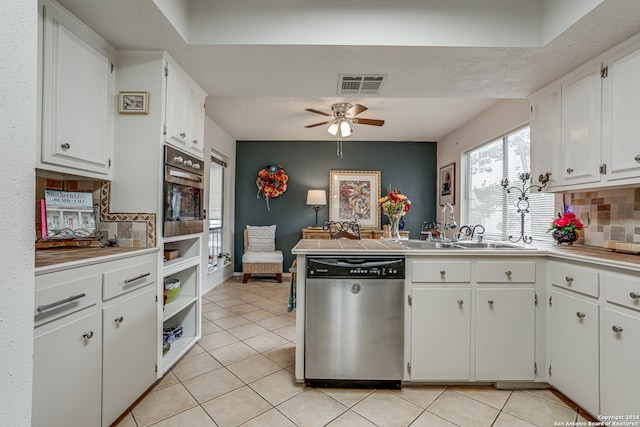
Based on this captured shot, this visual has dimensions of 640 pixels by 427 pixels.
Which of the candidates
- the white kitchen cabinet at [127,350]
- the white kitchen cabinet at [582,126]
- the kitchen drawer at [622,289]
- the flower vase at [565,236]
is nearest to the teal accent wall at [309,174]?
the flower vase at [565,236]

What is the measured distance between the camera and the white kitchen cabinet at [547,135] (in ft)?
7.23

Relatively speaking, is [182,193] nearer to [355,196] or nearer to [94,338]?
[94,338]

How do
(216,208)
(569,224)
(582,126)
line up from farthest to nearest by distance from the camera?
(216,208), (569,224), (582,126)

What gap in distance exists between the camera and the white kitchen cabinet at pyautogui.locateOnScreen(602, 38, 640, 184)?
1661mm

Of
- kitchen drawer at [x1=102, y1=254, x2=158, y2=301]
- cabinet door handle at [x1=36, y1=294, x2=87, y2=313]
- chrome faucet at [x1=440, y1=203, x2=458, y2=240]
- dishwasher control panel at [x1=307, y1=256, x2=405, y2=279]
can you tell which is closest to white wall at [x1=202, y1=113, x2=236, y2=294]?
kitchen drawer at [x1=102, y1=254, x2=158, y2=301]

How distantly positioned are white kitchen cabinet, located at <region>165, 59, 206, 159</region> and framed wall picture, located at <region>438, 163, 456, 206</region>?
384 centimetres

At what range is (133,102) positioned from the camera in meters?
1.92

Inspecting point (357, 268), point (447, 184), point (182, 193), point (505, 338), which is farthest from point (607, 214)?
point (182, 193)

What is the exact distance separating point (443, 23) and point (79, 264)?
2.41 metres

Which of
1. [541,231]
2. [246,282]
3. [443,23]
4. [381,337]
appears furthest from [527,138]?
[246,282]

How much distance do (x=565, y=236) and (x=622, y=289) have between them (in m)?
0.93

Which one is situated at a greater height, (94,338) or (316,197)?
(316,197)

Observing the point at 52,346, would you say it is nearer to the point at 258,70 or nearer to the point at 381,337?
the point at 381,337

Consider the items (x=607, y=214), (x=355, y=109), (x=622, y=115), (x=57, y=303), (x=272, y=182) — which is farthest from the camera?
(x=272, y=182)
